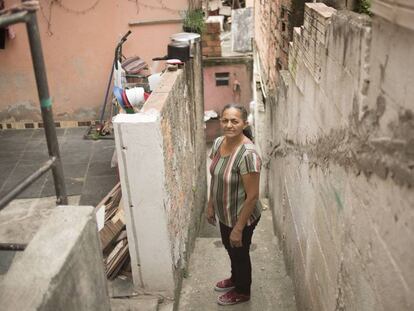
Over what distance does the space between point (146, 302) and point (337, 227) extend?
5.87 ft

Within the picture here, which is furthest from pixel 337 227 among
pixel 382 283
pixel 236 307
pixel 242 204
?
pixel 236 307

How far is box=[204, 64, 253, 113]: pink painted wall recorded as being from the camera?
35.2 ft

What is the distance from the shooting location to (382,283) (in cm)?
177

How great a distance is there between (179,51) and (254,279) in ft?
9.03

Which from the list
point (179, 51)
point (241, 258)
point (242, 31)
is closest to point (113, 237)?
point (241, 258)

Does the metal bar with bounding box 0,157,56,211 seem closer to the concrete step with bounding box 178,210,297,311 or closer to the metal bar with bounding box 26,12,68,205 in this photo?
the metal bar with bounding box 26,12,68,205

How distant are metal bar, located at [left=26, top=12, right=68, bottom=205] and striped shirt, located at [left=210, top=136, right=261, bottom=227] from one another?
162cm

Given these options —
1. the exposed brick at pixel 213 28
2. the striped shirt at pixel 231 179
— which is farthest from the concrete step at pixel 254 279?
the exposed brick at pixel 213 28

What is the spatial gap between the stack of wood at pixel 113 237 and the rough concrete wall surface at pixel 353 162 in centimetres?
159

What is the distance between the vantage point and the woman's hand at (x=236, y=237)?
3600 mm

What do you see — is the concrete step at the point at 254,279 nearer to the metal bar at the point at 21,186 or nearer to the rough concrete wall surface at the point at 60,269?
the rough concrete wall surface at the point at 60,269

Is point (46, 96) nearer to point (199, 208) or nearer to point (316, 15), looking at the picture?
point (316, 15)

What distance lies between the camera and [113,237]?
429cm

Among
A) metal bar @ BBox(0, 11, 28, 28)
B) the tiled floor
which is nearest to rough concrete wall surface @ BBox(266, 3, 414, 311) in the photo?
metal bar @ BBox(0, 11, 28, 28)
